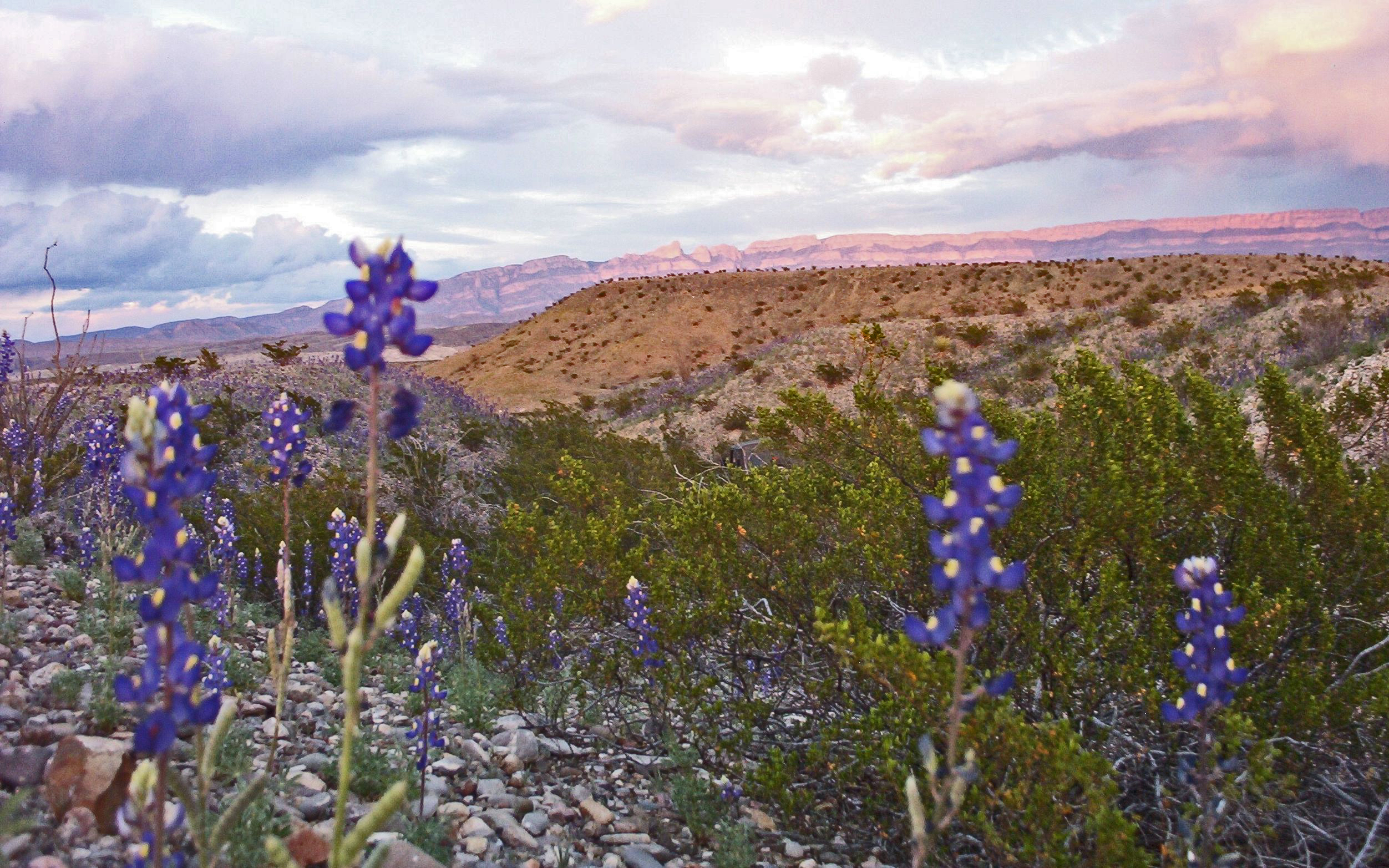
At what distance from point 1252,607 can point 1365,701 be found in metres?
0.62

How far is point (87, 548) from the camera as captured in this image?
540 cm

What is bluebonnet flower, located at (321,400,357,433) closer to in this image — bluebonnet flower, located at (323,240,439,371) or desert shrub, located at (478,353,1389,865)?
bluebonnet flower, located at (323,240,439,371)

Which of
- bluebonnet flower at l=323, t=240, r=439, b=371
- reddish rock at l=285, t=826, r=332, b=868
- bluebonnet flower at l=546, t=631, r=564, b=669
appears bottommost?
bluebonnet flower at l=546, t=631, r=564, b=669

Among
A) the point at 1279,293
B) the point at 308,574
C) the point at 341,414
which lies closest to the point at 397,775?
the point at 341,414

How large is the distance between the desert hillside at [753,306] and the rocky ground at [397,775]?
32217mm

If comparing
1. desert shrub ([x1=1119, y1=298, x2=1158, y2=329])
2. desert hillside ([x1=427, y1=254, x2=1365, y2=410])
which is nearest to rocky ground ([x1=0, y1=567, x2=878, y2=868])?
desert shrub ([x1=1119, y1=298, x2=1158, y2=329])

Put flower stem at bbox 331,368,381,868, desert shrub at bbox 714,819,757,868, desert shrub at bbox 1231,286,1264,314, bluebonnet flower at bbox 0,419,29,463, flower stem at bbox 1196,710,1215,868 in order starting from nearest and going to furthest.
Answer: flower stem at bbox 331,368,381,868, flower stem at bbox 1196,710,1215,868, desert shrub at bbox 714,819,757,868, bluebonnet flower at bbox 0,419,29,463, desert shrub at bbox 1231,286,1264,314

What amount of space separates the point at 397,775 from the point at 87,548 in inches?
147

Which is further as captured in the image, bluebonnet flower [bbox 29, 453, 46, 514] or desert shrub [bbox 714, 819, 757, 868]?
bluebonnet flower [bbox 29, 453, 46, 514]

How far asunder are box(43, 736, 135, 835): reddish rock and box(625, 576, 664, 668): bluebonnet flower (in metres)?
2.11

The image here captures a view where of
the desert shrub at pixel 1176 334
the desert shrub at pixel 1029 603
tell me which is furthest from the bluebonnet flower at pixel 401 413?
the desert shrub at pixel 1176 334

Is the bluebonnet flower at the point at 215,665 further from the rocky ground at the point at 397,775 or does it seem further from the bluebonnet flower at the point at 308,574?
the bluebonnet flower at the point at 308,574

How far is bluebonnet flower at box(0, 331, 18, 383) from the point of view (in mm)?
6508

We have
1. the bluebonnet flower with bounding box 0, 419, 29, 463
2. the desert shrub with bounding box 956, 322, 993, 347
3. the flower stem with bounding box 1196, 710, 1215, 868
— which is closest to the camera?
the flower stem with bounding box 1196, 710, 1215, 868
